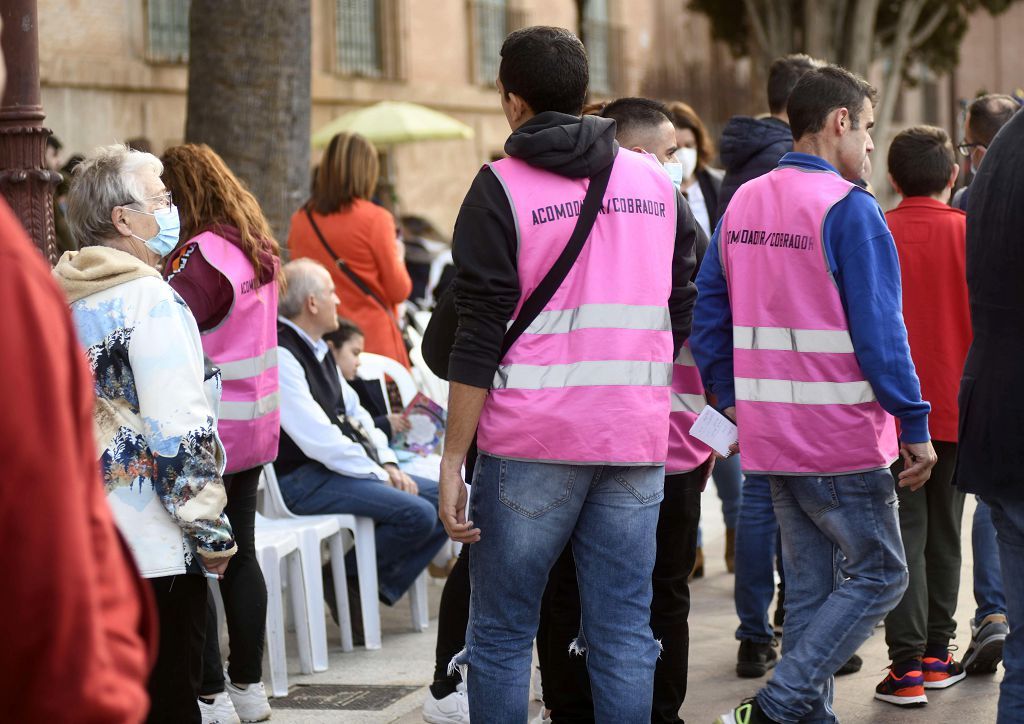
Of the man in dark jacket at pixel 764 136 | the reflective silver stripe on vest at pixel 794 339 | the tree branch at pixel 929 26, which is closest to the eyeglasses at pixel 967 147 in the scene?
the man in dark jacket at pixel 764 136

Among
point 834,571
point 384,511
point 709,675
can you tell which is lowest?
point 709,675

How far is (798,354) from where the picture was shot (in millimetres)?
3781

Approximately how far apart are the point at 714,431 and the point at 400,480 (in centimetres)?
216

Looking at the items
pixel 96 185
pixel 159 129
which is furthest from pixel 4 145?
pixel 159 129

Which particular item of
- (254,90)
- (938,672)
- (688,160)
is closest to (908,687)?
(938,672)

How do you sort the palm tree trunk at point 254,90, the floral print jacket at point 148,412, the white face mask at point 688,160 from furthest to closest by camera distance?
the palm tree trunk at point 254,90, the white face mask at point 688,160, the floral print jacket at point 148,412

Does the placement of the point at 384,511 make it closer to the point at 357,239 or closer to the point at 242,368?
the point at 242,368

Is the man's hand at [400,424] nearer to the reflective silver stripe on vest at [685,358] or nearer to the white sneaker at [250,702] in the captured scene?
the white sneaker at [250,702]

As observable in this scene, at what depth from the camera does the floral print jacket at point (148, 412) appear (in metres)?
3.16

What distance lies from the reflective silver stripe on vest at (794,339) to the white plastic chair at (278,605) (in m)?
1.96

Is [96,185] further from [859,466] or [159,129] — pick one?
[159,129]

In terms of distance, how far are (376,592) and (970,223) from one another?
122 inches

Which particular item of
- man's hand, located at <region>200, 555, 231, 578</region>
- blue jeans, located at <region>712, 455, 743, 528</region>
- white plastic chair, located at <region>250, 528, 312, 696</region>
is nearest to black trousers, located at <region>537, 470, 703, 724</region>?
man's hand, located at <region>200, 555, 231, 578</region>

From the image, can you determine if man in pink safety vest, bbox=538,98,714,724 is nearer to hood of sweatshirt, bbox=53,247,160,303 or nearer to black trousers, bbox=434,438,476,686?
black trousers, bbox=434,438,476,686
